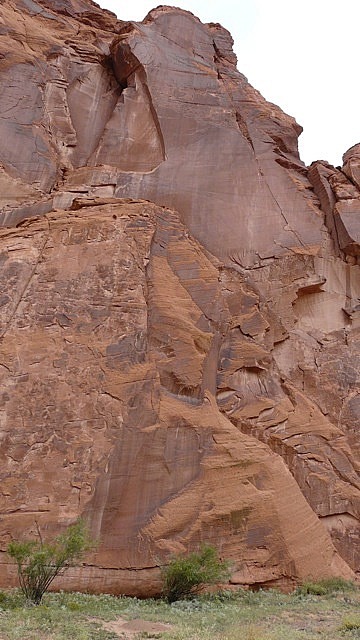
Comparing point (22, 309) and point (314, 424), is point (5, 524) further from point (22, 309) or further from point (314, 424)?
point (314, 424)

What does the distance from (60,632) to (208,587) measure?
19.8ft

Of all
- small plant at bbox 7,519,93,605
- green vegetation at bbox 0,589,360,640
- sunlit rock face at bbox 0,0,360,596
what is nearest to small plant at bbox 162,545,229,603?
green vegetation at bbox 0,589,360,640

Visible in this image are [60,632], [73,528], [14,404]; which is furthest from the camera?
[14,404]

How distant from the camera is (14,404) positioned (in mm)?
15859

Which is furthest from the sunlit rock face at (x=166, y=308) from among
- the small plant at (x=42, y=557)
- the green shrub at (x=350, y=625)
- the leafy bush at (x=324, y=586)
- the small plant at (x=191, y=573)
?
the green shrub at (x=350, y=625)

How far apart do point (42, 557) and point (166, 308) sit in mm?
8247

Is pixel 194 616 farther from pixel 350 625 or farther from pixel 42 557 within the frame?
pixel 42 557

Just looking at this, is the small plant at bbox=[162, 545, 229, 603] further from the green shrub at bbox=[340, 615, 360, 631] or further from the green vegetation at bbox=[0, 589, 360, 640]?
the green shrub at bbox=[340, 615, 360, 631]

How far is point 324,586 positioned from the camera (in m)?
16.3

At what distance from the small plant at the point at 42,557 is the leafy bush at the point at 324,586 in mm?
6274

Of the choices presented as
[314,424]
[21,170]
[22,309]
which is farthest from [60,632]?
[21,170]

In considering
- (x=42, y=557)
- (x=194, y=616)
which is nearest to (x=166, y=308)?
(x=42, y=557)

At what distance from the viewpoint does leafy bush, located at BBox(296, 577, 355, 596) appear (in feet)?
51.7

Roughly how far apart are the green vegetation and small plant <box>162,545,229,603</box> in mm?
340
